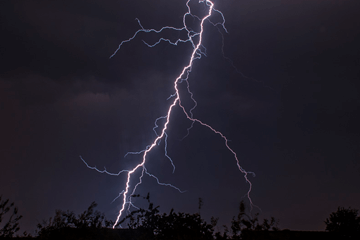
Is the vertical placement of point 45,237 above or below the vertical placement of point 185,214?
below

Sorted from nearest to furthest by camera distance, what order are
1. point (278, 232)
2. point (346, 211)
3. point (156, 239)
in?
1. point (278, 232)
2. point (156, 239)
3. point (346, 211)

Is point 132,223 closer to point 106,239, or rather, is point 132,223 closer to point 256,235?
point 106,239

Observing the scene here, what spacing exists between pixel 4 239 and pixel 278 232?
564cm

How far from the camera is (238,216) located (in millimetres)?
5184

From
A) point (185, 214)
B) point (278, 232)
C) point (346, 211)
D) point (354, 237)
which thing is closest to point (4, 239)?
point (185, 214)

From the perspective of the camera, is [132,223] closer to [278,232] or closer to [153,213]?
[153,213]

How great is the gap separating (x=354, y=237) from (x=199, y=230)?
420cm

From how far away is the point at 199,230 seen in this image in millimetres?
6434

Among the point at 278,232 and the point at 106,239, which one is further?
the point at 106,239

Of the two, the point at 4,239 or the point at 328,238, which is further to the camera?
the point at 328,238

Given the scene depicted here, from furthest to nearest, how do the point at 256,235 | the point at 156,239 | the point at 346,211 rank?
the point at 346,211 → the point at 156,239 → the point at 256,235

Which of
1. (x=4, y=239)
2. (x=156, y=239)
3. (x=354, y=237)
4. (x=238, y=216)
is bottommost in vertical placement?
(x=4, y=239)

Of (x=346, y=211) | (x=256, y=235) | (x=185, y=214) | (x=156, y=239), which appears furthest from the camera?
(x=346, y=211)

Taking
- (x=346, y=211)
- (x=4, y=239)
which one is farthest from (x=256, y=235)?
→ (x=346, y=211)
